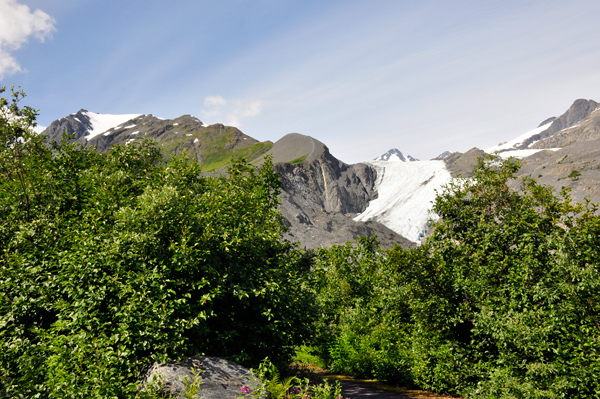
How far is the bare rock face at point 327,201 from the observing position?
269ft

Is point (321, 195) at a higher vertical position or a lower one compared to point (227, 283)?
higher

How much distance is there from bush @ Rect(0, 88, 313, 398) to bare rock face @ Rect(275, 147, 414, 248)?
45.3 m

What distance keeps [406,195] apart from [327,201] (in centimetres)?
3982

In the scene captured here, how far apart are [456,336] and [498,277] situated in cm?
339

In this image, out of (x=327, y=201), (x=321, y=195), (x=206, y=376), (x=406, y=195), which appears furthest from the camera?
(x=406, y=195)

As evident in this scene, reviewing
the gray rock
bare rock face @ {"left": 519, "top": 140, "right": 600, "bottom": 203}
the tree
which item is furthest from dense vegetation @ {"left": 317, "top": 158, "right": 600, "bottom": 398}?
bare rock face @ {"left": 519, "top": 140, "right": 600, "bottom": 203}

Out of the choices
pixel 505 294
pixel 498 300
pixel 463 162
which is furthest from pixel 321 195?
pixel 498 300

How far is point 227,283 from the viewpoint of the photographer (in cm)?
930

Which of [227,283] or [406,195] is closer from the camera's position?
[227,283]

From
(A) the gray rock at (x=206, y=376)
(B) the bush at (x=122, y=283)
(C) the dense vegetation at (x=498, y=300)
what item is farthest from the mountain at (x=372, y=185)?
(A) the gray rock at (x=206, y=376)

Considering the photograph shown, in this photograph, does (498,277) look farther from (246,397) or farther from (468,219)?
(246,397)

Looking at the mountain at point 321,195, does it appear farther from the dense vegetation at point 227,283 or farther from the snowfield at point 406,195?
the dense vegetation at point 227,283

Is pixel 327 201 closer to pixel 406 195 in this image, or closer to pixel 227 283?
pixel 406 195

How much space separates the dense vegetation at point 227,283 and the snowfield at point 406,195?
109 meters
